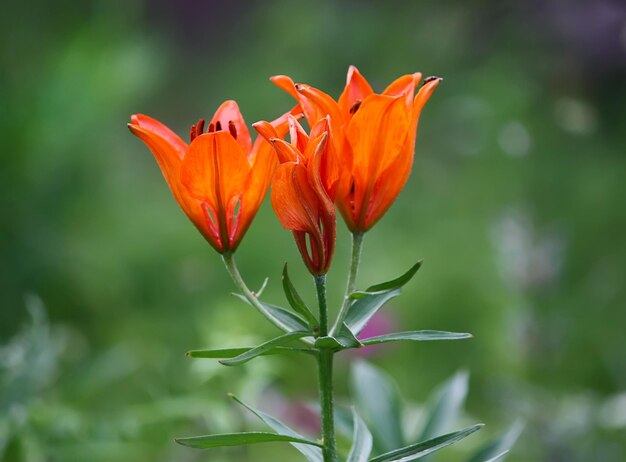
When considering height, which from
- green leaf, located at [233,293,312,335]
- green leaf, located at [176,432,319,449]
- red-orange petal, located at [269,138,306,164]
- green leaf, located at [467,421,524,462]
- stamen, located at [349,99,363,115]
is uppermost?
stamen, located at [349,99,363,115]

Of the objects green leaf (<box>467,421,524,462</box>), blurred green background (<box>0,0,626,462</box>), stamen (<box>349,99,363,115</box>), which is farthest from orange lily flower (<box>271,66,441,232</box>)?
blurred green background (<box>0,0,626,462</box>)

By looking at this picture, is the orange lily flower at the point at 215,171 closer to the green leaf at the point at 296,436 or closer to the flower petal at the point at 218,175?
the flower petal at the point at 218,175

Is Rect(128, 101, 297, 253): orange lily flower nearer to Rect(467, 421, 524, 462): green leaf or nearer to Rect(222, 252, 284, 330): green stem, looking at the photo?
Rect(222, 252, 284, 330): green stem

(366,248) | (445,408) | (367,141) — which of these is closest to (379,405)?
(445,408)

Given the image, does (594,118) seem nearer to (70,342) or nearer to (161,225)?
(70,342)

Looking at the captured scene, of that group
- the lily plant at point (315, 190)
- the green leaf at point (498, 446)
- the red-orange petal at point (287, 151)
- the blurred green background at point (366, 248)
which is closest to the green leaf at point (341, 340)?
the lily plant at point (315, 190)

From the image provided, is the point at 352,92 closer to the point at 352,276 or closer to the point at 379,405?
the point at 352,276

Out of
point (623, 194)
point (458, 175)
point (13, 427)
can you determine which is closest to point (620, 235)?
point (623, 194)

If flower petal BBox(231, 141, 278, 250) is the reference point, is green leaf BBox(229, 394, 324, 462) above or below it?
below
